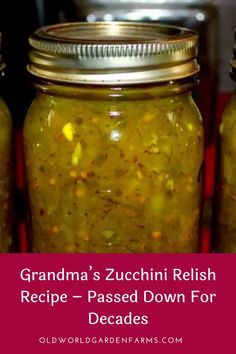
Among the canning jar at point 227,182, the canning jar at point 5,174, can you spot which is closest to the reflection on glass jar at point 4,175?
the canning jar at point 5,174

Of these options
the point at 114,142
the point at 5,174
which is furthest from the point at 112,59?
the point at 5,174

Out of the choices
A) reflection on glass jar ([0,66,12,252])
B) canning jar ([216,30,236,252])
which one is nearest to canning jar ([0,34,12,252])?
reflection on glass jar ([0,66,12,252])

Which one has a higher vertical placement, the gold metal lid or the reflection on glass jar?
the gold metal lid

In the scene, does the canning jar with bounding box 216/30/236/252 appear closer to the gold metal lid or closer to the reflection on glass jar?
the gold metal lid

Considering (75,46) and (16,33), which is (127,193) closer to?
(75,46)

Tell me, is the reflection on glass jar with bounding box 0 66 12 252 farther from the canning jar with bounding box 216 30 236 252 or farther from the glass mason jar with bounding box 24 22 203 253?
the canning jar with bounding box 216 30 236 252

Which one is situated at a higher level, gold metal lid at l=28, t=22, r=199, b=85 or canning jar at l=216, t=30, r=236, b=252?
gold metal lid at l=28, t=22, r=199, b=85

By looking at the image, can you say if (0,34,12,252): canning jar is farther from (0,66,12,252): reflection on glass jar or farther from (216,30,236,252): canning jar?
(216,30,236,252): canning jar
